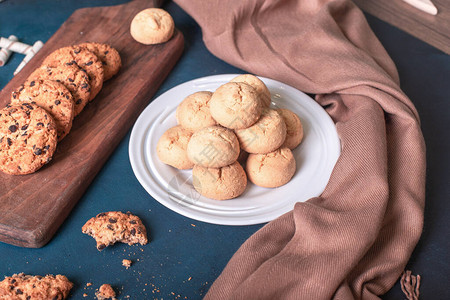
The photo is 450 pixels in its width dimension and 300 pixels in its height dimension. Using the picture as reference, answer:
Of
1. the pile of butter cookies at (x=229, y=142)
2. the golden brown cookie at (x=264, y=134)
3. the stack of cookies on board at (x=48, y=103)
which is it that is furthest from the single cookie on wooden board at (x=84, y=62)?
the golden brown cookie at (x=264, y=134)

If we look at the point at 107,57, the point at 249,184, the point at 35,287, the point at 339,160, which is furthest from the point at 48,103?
the point at 339,160

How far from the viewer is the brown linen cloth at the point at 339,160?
3.50 feet

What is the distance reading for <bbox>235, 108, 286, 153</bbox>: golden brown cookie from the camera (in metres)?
1.21

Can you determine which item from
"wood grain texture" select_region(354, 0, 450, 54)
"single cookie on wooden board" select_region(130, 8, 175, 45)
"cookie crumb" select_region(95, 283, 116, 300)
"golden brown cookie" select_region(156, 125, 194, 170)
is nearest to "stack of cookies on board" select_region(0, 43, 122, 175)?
"single cookie on wooden board" select_region(130, 8, 175, 45)

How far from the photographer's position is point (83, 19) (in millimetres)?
1790

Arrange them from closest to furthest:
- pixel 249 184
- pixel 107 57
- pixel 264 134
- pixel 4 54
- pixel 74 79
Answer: pixel 264 134
pixel 249 184
pixel 74 79
pixel 107 57
pixel 4 54

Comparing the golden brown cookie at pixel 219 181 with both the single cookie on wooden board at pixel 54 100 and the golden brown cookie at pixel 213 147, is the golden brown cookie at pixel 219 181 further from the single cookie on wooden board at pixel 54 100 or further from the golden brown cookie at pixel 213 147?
the single cookie on wooden board at pixel 54 100

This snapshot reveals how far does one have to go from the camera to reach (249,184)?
1.31 meters

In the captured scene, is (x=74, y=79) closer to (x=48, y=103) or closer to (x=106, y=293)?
(x=48, y=103)

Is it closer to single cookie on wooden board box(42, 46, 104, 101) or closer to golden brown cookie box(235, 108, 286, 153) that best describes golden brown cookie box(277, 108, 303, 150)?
golden brown cookie box(235, 108, 286, 153)

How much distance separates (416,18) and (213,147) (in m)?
1.25

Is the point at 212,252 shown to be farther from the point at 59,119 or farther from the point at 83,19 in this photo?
the point at 83,19

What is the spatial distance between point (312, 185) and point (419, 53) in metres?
0.85

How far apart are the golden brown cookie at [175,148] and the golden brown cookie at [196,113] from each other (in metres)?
0.03
